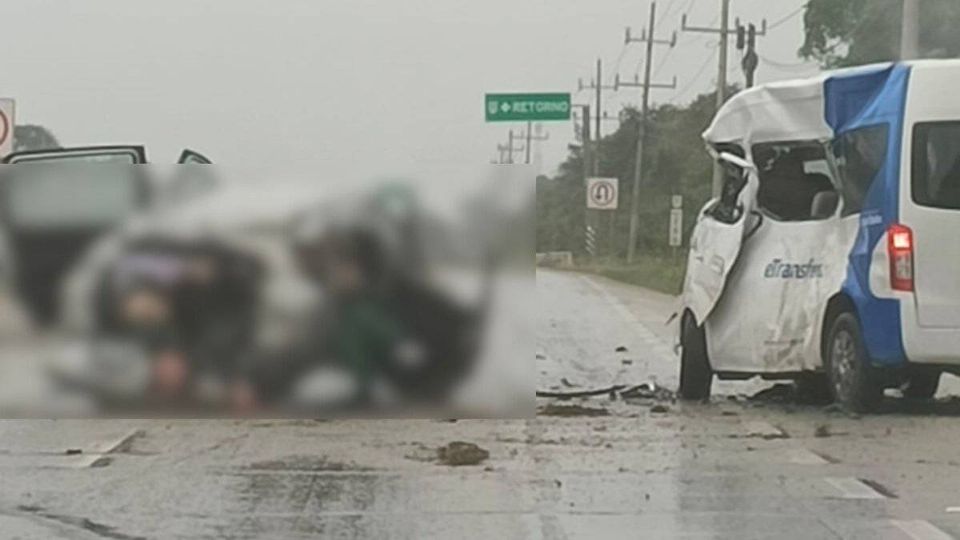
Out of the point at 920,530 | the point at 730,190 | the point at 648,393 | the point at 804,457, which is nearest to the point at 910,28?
the point at 730,190

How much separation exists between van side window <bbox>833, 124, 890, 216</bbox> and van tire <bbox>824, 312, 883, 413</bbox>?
0.80 meters

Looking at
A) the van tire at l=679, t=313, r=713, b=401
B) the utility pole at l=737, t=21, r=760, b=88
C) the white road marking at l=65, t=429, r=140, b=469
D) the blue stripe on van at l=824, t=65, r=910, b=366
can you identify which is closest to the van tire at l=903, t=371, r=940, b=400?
the blue stripe on van at l=824, t=65, r=910, b=366

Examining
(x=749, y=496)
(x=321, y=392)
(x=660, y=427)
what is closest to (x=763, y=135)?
(x=660, y=427)

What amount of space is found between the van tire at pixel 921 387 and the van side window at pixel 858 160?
4.70 ft

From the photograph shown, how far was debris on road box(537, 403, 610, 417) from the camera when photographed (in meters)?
12.8

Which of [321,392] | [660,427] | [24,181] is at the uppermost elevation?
[24,181]

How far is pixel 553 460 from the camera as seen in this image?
10445 millimetres

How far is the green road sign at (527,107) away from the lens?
26.8m

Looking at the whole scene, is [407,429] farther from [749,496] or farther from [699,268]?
[699,268]

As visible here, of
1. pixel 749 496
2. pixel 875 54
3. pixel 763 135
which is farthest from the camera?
pixel 875 54

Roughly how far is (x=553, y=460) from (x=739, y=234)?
3952mm

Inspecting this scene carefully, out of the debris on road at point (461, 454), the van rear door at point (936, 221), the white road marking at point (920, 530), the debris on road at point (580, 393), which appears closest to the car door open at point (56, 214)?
the debris on road at point (461, 454)

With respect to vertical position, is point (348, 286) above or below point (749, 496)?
above

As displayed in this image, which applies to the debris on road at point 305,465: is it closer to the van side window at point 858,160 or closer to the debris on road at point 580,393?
the debris on road at point 580,393
